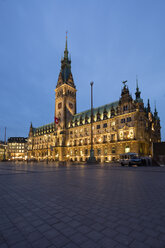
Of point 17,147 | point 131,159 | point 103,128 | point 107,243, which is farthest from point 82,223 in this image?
point 17,147

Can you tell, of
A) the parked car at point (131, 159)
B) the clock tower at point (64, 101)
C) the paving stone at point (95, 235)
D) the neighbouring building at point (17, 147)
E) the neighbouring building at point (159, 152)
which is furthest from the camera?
the neighbouring building at point (17, 147)

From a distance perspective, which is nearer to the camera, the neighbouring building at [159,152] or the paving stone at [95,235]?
the paving stone at [95,235]

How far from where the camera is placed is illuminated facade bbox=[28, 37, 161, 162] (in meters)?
50.8

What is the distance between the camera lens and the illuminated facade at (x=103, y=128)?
50781 mm

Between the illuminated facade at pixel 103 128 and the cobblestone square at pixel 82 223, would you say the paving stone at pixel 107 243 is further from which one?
the illuminated facade at pixel 103 128

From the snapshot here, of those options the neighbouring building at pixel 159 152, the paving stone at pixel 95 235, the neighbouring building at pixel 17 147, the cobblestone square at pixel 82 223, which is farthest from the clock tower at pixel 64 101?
the neighbouring building at pixel 17 147

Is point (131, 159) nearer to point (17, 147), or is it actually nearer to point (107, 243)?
point (107, 243)

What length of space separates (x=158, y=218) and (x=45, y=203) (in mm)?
3763

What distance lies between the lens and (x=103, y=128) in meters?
62.2

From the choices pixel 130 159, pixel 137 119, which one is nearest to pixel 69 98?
pixel 137 119

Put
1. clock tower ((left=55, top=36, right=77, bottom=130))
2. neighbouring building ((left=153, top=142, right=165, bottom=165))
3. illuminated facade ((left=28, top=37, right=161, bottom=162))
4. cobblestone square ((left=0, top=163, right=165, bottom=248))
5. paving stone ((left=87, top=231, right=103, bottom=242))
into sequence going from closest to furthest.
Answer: cobblestone square ((left=0, top=163, right=165, bottom=248))
paving stone ((left=87, top=231, right=103, bottom=242))
neighbouring building ((left=153, top=142, right=165, bottom=165))
illuminated facade ((left=28, top=37, right=161, bottom=162))
clock tower ((left=55, top=36, right=77, bottom=130))

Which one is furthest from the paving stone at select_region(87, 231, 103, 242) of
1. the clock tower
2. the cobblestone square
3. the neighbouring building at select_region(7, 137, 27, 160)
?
the neighbouring building at select_region(7, 137, 27, 160)

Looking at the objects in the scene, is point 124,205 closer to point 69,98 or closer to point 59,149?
point 59,149

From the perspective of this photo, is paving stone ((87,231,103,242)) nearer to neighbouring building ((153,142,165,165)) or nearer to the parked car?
the parked car
